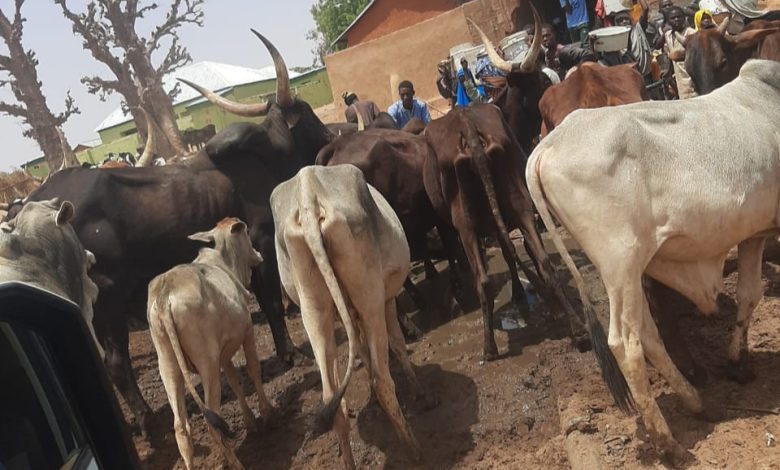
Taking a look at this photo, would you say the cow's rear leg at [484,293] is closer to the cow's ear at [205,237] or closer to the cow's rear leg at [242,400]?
the cow's rear leg at [242,400]

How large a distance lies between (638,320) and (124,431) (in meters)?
2.57

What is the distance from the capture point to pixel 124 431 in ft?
7.20

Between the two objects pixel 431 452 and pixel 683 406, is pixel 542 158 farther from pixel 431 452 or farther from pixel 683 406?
pixel 431 452

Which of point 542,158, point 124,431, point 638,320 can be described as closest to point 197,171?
point 542,158

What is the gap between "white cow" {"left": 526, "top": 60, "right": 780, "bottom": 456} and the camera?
371 centimetres

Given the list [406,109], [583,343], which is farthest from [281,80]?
[583,343]

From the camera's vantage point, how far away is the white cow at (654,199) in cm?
371

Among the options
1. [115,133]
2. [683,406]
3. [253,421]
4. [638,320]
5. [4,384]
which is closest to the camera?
[4,384]

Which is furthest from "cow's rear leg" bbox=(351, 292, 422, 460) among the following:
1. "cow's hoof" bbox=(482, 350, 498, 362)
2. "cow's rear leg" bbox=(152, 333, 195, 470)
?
"cow's rear leg" bbox=(152, 333, 195, 470)

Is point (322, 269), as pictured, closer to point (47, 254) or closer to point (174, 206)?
point (47, 254)

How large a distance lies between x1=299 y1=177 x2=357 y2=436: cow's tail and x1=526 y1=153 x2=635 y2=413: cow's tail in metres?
1.25

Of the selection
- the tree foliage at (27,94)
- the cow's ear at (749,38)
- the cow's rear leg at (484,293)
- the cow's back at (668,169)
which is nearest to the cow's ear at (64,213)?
the cow's rear leg at (484,293)

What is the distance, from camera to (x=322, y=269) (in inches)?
172

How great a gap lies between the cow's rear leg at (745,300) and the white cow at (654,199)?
0.23 m
